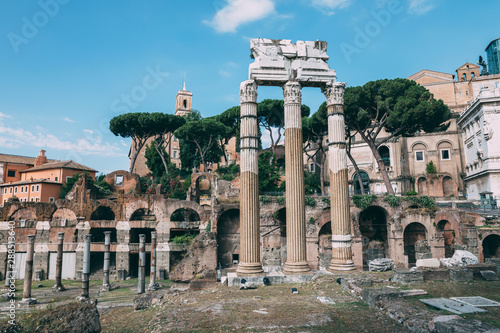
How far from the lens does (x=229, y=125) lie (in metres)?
38.2

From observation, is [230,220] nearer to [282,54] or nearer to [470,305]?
[282,54]

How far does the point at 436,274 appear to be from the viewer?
10.2m

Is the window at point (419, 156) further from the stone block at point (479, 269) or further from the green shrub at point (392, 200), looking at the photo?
the stone block at point (479, 269)

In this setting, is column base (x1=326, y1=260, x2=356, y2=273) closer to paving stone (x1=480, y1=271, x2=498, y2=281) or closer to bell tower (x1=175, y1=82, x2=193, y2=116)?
paving stone (x1=480, y1=271, x2=498, y2=281)

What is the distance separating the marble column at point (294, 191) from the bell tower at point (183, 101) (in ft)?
153

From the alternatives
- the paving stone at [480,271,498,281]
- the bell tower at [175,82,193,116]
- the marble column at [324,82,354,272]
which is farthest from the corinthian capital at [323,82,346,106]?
the bell tower at [175,82,193,116]

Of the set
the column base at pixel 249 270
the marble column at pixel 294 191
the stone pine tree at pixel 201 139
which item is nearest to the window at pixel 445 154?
the stone pine tree at pixel 201 139

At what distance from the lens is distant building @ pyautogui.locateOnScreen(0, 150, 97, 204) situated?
3165cm

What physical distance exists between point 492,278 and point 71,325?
34.6ft

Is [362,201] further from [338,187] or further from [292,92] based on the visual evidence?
[292,92]

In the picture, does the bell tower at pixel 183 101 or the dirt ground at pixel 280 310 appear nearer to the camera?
the dirt ground at pixel 280 310

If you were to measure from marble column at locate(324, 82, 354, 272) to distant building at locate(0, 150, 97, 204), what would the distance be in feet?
93.1

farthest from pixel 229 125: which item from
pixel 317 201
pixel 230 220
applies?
pixel 317 201

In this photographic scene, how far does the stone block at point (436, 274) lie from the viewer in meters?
10.1
